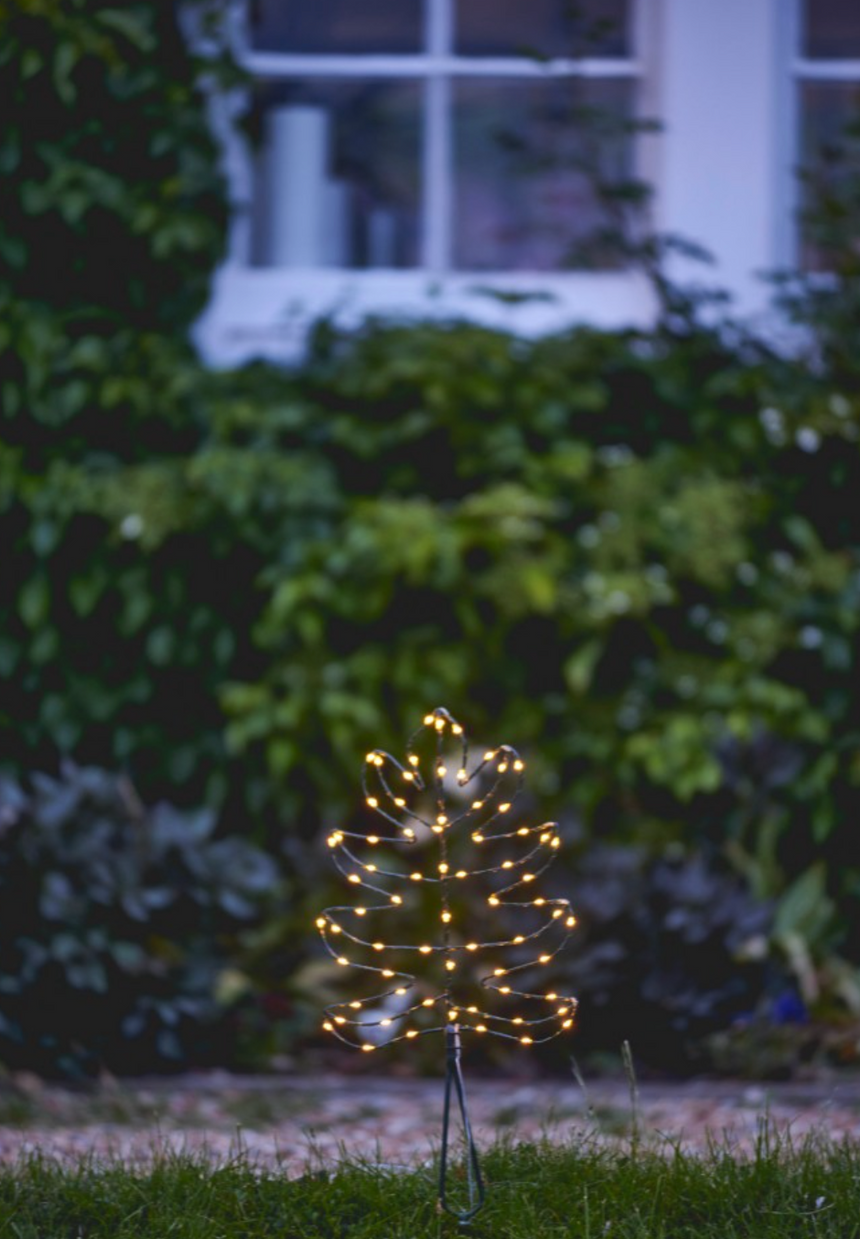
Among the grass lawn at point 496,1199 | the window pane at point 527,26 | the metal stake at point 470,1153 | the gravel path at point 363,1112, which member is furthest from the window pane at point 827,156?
the metal stake at point 470,1153

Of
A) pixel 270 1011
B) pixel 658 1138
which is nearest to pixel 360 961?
pixel 270 1011

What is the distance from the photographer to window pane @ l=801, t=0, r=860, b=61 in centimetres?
521

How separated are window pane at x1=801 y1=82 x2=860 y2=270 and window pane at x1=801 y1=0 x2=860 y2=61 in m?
0.11

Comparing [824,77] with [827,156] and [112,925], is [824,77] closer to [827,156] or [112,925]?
[827,156]

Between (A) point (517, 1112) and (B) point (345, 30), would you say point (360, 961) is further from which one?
(B) point (345, 30)

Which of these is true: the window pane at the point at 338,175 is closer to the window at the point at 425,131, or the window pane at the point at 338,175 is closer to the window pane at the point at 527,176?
the window at the point at 425,131

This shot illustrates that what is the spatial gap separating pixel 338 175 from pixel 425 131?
0.29m

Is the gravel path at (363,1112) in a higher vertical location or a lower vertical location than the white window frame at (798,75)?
lower

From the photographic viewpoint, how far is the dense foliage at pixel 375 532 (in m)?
4.55

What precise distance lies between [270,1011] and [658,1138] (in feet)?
5.46

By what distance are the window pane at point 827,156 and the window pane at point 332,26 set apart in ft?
3.92

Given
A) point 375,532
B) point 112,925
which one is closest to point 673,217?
point 375,532

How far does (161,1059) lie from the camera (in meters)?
3.98

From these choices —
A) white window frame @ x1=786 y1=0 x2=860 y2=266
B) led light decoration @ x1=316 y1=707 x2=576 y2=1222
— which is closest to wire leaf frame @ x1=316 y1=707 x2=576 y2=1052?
led light decoration @ x1=316 y1=707 x2=576 y2=1222
